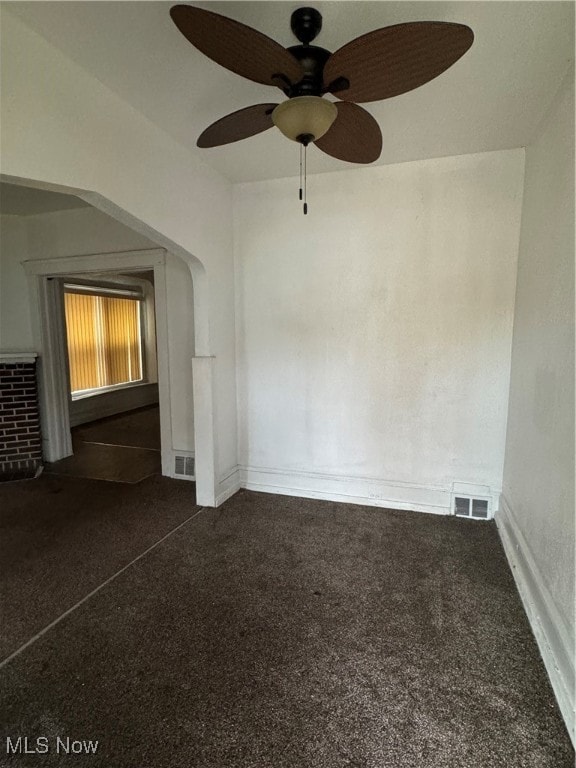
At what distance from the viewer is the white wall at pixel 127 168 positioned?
1.63m

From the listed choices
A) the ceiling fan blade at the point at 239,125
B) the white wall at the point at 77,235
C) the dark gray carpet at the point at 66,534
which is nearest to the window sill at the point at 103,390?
the dark gray carpet at the point at 66,534

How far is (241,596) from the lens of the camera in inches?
83.1

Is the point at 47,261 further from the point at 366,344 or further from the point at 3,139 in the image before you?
the point at 366,344

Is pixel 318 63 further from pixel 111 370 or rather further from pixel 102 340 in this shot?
pixel 111 370

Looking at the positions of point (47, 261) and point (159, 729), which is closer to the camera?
point (159, 729)

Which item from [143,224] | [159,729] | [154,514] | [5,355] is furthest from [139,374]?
[159,729]

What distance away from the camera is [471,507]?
2977 millimetres

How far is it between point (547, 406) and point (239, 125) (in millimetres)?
1969

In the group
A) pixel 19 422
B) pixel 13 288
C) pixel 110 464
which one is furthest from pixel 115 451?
pixel 13 288

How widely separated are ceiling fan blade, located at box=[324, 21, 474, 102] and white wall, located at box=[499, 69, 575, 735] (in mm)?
930

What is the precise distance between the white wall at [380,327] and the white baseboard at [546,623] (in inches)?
28.3

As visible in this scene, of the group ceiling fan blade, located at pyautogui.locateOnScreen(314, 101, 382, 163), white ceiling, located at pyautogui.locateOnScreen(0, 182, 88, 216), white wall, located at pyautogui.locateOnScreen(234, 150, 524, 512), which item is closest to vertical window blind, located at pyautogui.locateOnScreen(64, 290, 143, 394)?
white ceiling, located at pyautogui.locateOnScreen(0, 182, 88, 216)

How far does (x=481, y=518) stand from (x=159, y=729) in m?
2.46

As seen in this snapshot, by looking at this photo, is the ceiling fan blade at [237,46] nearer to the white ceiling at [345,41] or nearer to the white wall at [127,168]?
the white ceiling at [345,41]
